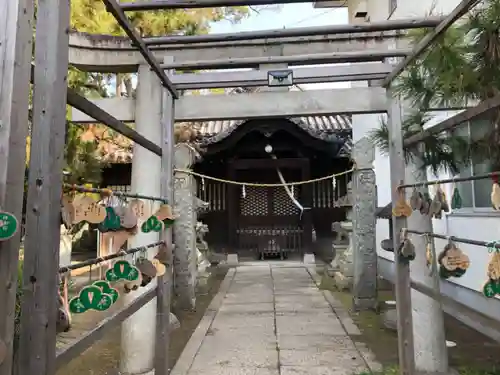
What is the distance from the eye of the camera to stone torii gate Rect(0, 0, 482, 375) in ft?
4.25

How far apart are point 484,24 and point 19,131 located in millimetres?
2362

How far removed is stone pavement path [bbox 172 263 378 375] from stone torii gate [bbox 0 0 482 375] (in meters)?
0.75

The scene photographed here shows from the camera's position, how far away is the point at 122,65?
4121mm

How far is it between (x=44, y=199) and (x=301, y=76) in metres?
2.37

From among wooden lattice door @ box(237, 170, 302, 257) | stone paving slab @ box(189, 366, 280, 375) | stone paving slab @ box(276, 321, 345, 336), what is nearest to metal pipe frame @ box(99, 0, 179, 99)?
stone paving slab @ box(189, 366, 280, 375)

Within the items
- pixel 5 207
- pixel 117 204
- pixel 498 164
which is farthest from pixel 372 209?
pixel 5 207

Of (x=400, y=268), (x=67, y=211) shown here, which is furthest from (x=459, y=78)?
(x=67, y=211)

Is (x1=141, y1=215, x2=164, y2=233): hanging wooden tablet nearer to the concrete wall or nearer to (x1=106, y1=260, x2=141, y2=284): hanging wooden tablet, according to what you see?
(x1=106, y1=260, x2=141, y2=284): hanging wooden tablet

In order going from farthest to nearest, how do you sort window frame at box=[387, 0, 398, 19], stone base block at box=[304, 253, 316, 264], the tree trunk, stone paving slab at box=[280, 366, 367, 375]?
stone base block at box=[304, 253, 316, 264] → window frame at box=[387, 0, 398, 19] → stone paving slab at box=[280, 366, 367, 375] → the tree trunk

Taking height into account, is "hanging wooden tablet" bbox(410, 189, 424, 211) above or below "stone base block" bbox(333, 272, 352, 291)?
Answer: above

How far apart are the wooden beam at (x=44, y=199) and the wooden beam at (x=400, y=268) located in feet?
8.13

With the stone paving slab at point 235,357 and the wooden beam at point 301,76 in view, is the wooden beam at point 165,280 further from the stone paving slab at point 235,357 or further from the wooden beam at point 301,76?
the stone paving slab at point 235,357

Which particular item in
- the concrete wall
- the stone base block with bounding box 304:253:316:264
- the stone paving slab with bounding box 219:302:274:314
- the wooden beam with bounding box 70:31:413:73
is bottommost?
the stone paving slab with bounding box 219:302:274:314

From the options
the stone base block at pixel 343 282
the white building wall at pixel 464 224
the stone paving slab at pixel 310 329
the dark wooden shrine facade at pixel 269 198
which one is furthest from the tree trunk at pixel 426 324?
the dark wooden shrine facade at pixel 269 198
